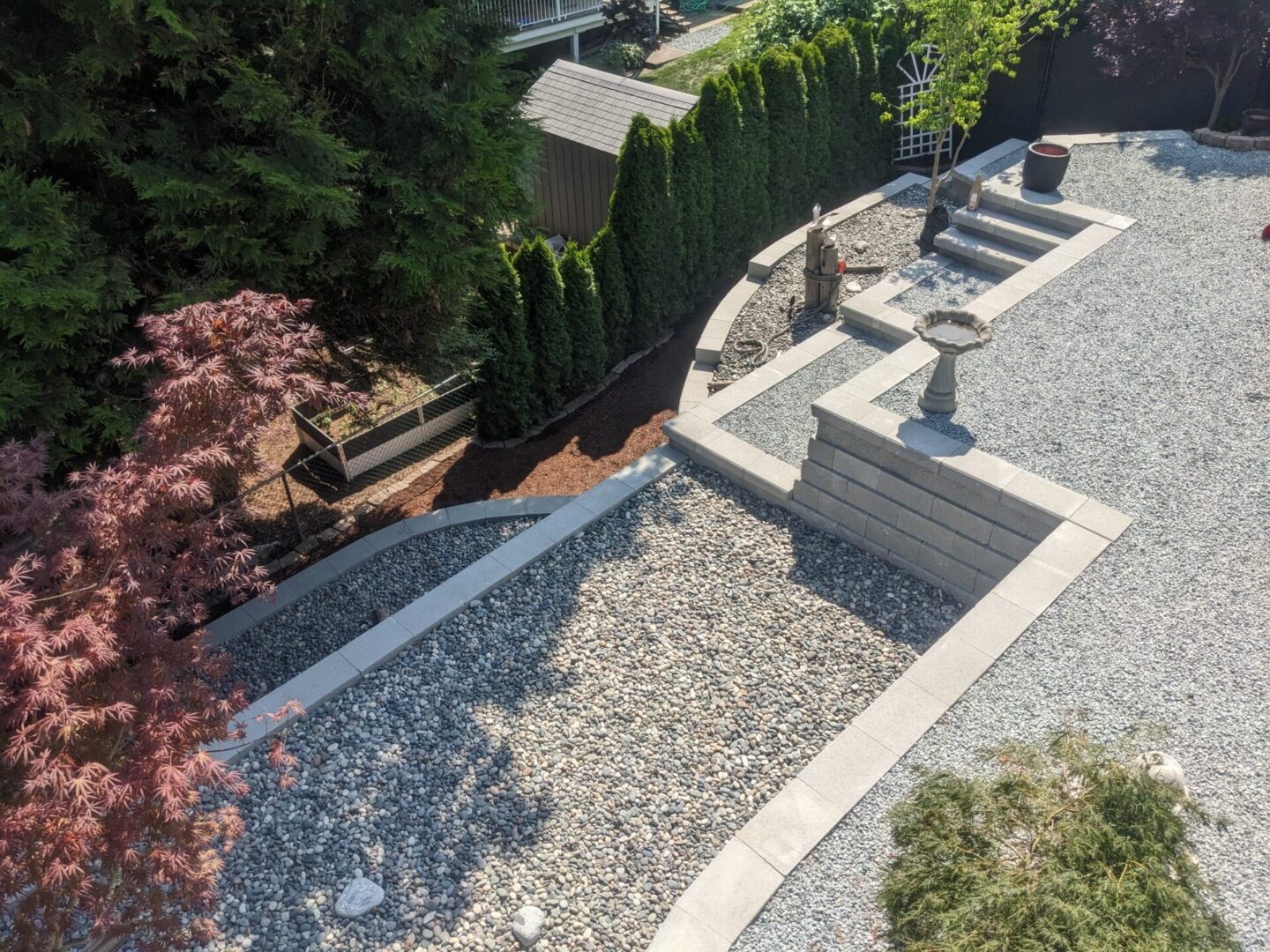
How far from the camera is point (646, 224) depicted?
34.9 ft

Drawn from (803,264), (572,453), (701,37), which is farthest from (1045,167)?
(701,37)

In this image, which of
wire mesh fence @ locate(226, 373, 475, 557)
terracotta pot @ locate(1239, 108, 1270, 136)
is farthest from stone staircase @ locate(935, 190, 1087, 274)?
wire mesh fence @ locate(226, 373, 475, 557)

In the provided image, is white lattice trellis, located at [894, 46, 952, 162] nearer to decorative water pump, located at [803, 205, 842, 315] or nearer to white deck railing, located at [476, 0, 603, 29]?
decorative water pump, located at [803, 205, 842, 315]

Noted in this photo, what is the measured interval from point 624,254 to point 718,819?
7.22m

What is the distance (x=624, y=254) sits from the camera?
425 inches

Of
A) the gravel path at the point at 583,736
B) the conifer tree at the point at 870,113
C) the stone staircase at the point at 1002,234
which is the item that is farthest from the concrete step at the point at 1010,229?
the gravel path at the point at 583,736

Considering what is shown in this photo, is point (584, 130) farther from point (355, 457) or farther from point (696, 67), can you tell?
point (696, 67)

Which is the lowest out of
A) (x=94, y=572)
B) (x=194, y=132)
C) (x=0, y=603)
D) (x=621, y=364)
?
(x=621, y=364)

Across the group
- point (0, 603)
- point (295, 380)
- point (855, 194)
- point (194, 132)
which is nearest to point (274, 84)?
point (194, 132)

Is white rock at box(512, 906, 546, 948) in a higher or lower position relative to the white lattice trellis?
lower

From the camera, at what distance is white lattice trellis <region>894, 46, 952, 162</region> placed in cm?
1321

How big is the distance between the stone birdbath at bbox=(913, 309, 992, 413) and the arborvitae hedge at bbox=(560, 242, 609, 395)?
428 centimetres

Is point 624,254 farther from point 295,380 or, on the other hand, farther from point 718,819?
point 718,819

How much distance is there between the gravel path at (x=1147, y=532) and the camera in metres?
4.58
